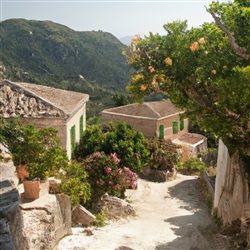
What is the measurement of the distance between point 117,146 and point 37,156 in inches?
364

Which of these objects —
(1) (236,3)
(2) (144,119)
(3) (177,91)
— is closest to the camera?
(1) (236,3)

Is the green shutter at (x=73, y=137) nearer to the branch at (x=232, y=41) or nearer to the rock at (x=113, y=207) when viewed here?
the rock at (x=113, y=207)

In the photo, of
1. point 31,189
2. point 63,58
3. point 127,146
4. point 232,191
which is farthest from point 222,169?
point 63,58

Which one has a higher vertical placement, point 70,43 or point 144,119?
point 70,43

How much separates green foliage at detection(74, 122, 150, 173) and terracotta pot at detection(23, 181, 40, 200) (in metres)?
9.17

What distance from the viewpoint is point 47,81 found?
67.7 metres

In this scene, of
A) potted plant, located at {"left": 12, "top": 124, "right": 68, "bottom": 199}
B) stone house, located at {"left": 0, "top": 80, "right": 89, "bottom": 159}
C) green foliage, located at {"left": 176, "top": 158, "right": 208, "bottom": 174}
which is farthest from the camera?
green foliage, located at {"left": 176, "top": 158, "right": 208, "bottom": 174}

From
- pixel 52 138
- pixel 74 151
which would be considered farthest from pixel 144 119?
pixel 52 138

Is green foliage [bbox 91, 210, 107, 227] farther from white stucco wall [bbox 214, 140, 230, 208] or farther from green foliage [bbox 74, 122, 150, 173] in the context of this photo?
green foliage [bbox 74, 122, 150, 173]

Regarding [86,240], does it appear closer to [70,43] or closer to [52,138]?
[52,138]

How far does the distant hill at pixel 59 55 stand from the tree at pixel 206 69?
5664 cm

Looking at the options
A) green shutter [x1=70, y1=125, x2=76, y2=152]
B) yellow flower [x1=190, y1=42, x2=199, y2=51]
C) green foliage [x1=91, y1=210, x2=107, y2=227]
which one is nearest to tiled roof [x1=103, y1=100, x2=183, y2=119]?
green shutter [x1=70, y1=125, x2=76, y2=152]

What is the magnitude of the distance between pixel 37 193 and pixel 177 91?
555 cm

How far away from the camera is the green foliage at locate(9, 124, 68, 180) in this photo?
11.6 metres
